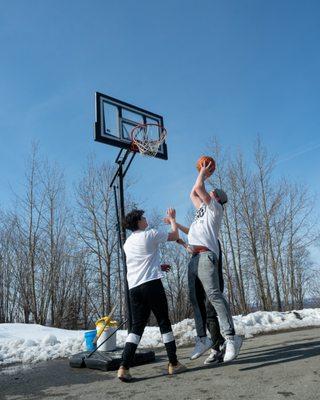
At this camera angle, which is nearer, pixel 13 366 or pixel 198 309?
pixel 198 309

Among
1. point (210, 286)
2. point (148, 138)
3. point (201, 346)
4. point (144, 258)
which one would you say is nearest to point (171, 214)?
point (144, 258)

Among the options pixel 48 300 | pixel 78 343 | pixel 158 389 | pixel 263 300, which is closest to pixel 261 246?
pixel 263 300

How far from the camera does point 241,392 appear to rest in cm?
315

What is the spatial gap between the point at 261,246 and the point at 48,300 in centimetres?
1489

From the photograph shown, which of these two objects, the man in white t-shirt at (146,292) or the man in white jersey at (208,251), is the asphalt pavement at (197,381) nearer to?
the man in white t-shirt at (146,292)

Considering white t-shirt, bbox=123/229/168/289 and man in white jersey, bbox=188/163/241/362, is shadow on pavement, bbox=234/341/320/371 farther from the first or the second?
white t-shirt, bbox=123/229/168/289

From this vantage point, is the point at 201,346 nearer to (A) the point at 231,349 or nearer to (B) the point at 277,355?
(A) the point at 231,349

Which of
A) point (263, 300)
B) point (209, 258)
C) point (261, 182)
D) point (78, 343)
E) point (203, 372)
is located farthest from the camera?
point (261, 182)

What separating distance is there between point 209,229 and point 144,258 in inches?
32.8

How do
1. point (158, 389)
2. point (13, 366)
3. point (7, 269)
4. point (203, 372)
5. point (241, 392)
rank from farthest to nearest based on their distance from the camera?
point (7, 269), point (13, 366), point (203, 372), point (158, 389), point (241, 392)

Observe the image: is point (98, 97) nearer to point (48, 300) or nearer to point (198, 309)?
point (198, 309)

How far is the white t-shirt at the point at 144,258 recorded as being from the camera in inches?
169

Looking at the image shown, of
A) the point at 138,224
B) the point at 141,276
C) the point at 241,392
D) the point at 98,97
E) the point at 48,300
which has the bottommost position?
the point at 241,392

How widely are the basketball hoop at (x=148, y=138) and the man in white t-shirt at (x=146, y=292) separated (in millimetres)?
3177
